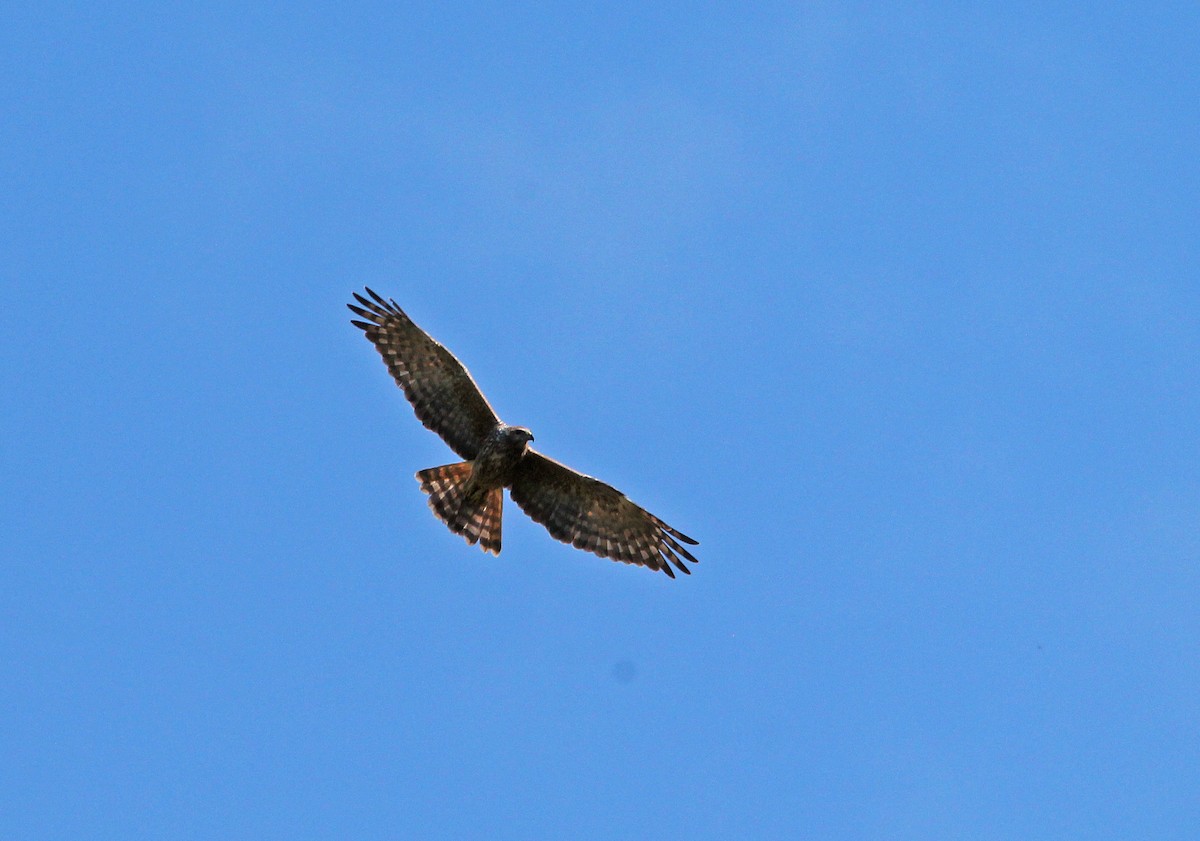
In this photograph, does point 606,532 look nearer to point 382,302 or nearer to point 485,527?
point 485,527

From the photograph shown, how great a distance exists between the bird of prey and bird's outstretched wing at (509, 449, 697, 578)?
1 centimetres

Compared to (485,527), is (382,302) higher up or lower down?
higher up

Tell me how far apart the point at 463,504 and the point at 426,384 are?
1.41 m

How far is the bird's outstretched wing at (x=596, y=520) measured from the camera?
2033cm

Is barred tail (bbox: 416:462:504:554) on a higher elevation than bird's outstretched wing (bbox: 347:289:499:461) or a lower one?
lower

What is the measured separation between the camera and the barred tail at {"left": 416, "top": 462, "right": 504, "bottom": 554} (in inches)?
787

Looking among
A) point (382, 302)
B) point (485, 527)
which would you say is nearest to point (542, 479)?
point (485, 527)

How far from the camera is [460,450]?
2016cm

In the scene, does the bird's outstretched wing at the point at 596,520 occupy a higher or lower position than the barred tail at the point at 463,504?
higher

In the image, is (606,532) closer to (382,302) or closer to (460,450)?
(460,450)

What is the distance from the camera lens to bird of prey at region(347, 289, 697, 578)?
783 inches

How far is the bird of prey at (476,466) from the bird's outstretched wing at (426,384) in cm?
1

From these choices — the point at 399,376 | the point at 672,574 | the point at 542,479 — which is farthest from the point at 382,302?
the point at 672,574

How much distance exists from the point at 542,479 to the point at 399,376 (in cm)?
198
